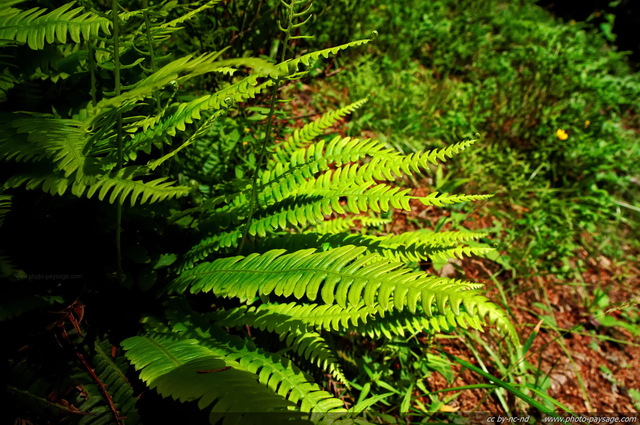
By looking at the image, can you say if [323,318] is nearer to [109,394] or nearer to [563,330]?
[109,394]

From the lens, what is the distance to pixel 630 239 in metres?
3.14

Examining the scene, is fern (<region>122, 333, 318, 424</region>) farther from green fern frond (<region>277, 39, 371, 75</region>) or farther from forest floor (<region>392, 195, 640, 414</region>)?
forest floor (<region>392, 195, 640, 414</region>)

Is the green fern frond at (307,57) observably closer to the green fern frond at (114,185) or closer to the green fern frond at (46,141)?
the green fern frond at (114,185)

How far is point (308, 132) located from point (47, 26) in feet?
2.98

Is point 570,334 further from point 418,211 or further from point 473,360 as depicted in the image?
point 418,211

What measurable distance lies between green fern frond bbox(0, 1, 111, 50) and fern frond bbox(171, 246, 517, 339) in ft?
2.38

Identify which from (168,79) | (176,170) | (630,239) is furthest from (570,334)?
(168,79)

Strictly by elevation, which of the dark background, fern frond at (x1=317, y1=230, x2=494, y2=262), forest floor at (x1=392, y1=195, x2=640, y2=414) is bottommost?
forest floor at (x1=392, y1=195, x2=640, y2=414)

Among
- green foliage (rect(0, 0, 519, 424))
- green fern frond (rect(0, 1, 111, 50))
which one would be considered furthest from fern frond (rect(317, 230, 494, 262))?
green fern frond (rect(0, 1, 111, 50))

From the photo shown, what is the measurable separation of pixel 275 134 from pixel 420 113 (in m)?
1.65

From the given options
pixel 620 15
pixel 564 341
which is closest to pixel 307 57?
pixel 564 341

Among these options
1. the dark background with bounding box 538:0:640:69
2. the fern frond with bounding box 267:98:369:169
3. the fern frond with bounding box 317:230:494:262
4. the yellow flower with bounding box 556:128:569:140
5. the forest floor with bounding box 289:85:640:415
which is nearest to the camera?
the fern frond with bounding box 317:230:494:262

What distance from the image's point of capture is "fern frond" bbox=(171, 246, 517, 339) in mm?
738

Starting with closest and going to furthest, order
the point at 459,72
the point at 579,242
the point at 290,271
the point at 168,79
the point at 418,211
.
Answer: the point at 168,79 → the point at 290,271 → the point at 418,211 → the point at 579,242 → the point at 459,72
